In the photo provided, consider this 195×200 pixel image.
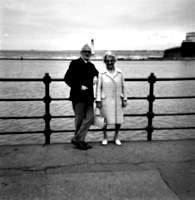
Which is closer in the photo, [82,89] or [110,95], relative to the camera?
[82,89]

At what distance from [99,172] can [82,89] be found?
1.41 metres

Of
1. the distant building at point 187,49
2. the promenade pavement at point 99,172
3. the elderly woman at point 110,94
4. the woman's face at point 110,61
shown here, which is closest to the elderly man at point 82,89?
the elderly woman at point 110,94

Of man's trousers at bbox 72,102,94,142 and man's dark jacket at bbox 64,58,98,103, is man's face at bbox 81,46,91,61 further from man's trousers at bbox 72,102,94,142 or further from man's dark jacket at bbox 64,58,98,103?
man's trousers at bbox 72,102,94,142

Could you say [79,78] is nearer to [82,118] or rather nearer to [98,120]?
[82,118]

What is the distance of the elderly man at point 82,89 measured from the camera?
4.12m

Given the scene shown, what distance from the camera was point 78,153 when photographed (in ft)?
13.4

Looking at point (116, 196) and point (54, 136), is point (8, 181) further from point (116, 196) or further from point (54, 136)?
point (54, 136)

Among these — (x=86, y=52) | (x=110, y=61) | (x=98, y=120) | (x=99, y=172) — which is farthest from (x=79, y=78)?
(x=99, y=172)

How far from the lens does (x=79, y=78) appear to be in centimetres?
412

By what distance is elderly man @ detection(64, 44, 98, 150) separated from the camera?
4117 millimetres

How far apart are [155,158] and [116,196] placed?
1.30 m

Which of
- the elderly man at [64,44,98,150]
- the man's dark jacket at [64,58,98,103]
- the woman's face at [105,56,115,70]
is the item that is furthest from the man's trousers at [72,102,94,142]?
the woman's face at [105,56,115,70]

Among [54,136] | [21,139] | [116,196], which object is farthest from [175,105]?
[116,196]

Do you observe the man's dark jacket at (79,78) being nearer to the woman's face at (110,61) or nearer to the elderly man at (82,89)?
the elderly man at (82,89)
